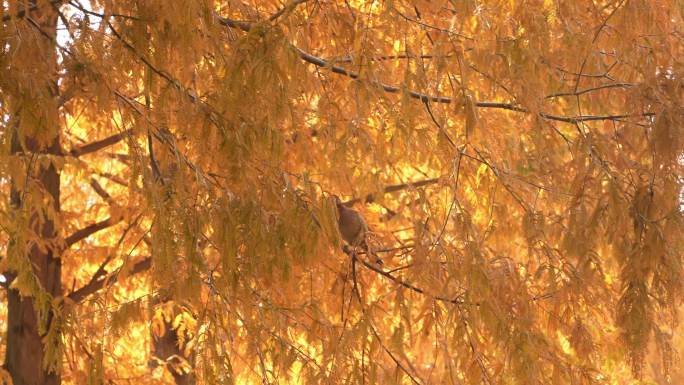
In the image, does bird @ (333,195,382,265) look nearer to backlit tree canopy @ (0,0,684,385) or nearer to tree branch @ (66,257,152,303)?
backlit tree canopy @ (0,0,684,385)

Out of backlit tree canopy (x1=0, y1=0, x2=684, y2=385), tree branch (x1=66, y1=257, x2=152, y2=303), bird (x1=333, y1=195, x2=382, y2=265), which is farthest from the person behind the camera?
tree branch (x1=66, y1=257, x2=152, y2=303)

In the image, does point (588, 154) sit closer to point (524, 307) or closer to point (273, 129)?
point (524, 307)

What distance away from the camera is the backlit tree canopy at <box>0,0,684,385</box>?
2.44 m

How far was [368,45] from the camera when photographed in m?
2.84

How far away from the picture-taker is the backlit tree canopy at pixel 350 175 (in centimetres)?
244

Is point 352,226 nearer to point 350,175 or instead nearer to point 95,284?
point 350,175

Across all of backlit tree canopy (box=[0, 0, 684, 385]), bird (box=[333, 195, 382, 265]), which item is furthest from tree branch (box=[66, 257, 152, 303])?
bird (box=[333, 195, 382, 265])

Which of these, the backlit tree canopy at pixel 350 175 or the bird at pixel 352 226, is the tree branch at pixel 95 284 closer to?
the backlit tree canopy at pixel 350 175

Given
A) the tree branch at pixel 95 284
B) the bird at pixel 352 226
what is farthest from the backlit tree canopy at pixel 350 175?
the tree branch at pixel 95 284

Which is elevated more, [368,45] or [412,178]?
[412,178]

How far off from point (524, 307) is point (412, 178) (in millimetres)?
2797

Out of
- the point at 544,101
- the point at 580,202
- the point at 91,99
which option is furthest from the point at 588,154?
the point at 91,99

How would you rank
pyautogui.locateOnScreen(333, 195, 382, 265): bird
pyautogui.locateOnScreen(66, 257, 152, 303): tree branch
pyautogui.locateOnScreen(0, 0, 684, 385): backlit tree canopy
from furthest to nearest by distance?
pyautogui.locateOnScreen(66, 257, 152, 303): tree branch → pyautogui.locateOnScreen(333, 195, 382, 265): bird → pyautogui.locateOnScreen(0, 0, 684, 385): backlit tree canopy

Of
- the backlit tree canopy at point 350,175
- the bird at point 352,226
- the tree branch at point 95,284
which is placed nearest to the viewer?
the backlit tree canopy at point 350,175
